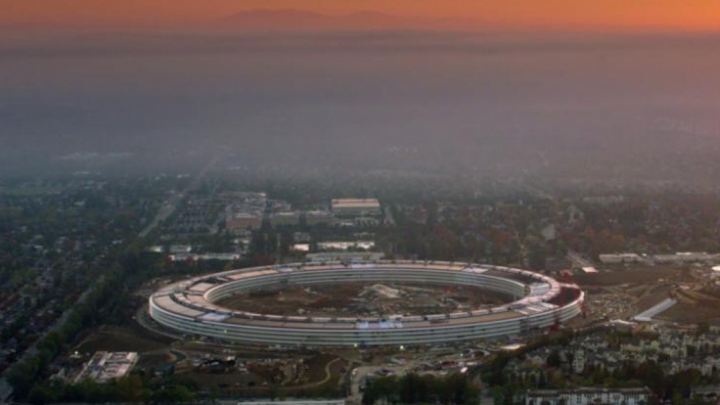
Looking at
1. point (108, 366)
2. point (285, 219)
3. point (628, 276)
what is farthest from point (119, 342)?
point (285, 219)

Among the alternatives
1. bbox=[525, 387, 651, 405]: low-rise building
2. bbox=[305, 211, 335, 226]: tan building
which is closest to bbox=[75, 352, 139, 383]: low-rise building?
bbox=[525, 387, 651, 405]: low-rise building

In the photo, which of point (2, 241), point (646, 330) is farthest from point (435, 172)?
point (646, 330)

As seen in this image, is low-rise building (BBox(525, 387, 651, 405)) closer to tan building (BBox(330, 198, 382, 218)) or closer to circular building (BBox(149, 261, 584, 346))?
circular building (BBox(149, 261, 584, 346))

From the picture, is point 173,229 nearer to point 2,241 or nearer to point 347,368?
point 2,241

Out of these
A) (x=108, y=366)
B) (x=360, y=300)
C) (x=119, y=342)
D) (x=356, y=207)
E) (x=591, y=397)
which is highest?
(x=591, y=397)

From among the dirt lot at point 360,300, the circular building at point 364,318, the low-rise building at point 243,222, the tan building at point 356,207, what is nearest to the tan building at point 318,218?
the tan building at point 356,207

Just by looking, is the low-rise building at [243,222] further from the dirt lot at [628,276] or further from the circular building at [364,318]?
the dirt lot at [628,276]

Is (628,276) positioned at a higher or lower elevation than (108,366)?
lower

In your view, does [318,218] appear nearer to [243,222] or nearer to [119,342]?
[243,222]
